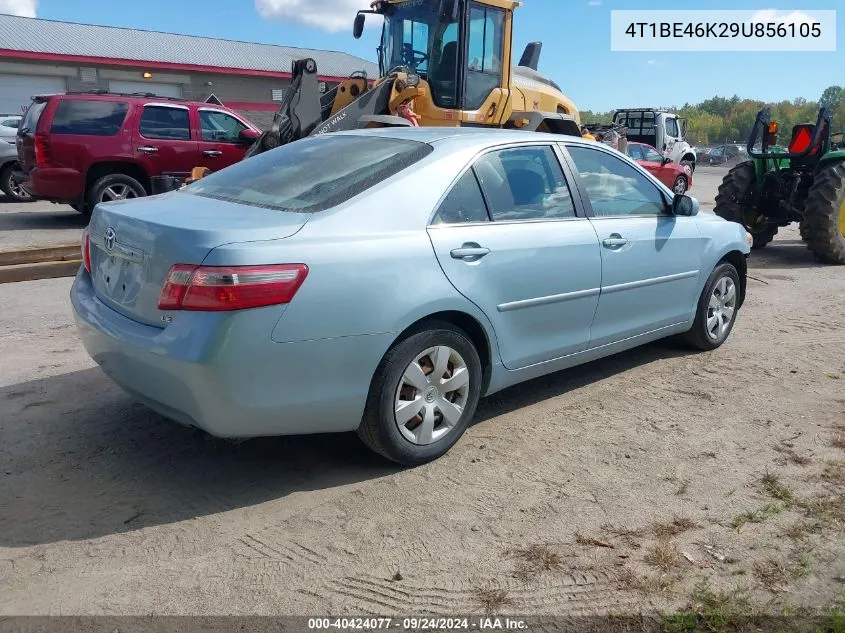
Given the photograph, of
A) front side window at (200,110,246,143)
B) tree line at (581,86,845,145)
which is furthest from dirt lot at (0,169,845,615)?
tree line at (581,86,845,145)

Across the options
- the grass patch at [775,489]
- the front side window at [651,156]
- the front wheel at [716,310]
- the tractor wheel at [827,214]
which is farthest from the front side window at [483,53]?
the front side window at [651,156]

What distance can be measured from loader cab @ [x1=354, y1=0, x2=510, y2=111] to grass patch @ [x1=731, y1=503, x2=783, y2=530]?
8.68 meters

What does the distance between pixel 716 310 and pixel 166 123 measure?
908cm

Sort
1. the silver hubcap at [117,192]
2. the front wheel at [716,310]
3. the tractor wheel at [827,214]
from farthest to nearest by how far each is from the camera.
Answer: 1. the silver hubcap at [117,192]
2. the tractor wheel at [827,214]
3. the front wheel at [716,310]

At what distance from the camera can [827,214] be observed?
9430 mm

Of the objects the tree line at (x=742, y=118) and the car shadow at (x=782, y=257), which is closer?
the car shadow at (x=782, y=257)

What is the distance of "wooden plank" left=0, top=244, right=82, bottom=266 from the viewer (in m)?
7.24

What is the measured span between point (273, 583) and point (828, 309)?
255 inches

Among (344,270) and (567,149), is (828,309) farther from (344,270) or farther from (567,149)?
(344,270)

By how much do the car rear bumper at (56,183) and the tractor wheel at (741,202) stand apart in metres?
9.18

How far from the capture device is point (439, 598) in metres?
2.70

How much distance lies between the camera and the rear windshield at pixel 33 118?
10.7 meters

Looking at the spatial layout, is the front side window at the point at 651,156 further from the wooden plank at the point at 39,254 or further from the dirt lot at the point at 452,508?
the dirt lot at the point at 452,508

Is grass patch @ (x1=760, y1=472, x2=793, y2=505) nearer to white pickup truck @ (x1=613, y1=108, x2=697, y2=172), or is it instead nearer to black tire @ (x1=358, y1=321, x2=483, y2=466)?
black tire @ (x1=358, y1=321, x2=483, y2=466)
